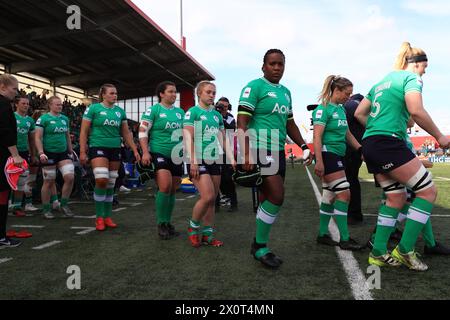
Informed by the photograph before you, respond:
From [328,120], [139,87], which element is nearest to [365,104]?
[328,120]

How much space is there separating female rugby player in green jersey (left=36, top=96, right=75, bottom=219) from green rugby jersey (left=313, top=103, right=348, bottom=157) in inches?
179

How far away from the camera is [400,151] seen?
10.3ft

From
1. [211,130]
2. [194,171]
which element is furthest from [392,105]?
[194,171]

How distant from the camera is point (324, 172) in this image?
13.3 ft

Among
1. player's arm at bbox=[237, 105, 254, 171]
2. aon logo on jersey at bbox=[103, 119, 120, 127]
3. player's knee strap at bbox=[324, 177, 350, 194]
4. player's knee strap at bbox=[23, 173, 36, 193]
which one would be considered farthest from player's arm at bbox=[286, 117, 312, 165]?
player's knee strap at bbox=[23, 173, 36, 193]

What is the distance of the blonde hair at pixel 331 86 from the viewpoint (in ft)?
13.5

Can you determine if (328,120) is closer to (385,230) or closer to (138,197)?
(385,230)

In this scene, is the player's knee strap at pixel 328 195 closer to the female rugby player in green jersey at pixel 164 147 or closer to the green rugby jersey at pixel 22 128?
the female rugby player in green jersey at pixel 164 147

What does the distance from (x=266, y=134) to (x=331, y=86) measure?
1.30 m

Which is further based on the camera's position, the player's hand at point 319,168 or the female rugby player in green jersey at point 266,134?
the player's hand at point 319,168

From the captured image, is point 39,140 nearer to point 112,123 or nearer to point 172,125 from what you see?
point 112,123

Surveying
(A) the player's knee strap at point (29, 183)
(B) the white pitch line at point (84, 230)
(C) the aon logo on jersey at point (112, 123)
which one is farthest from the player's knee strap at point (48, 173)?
(C) the aon logo on jersey at point (112, 123)

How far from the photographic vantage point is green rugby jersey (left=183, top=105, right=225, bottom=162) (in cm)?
426

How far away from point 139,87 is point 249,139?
2787 cm
